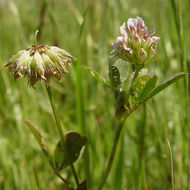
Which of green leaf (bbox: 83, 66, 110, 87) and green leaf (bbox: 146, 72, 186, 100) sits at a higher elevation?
green leaf (bbox: 83, 66, 110, 87)

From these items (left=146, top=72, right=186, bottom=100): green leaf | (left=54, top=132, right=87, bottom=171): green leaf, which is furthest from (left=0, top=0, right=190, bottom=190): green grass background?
(left=146, top=72, right=186, bottom=100): green leaf

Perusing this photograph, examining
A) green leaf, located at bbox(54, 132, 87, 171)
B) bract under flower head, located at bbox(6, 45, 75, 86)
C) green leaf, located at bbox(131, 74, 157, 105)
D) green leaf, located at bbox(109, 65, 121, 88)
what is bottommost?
green leaf, located at bbox(54, 132, 87, 171)

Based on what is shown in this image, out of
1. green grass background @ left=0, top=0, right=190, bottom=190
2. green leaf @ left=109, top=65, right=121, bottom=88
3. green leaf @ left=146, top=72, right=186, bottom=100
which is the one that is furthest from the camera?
green grass background @ left=0, top=0, right=190, bottom=190

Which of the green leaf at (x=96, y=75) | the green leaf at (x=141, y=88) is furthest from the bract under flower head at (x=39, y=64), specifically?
the green leaf at (x=141, y=88)

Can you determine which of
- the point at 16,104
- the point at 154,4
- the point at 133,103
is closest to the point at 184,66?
the point at 133,103

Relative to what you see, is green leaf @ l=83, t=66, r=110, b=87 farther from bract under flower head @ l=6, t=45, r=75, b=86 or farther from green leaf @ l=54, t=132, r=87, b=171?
green leaf @ l=54, t=132, r=87, b=171

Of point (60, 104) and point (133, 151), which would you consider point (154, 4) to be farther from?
point (133, 151)

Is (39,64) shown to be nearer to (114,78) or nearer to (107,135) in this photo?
(114,78)
